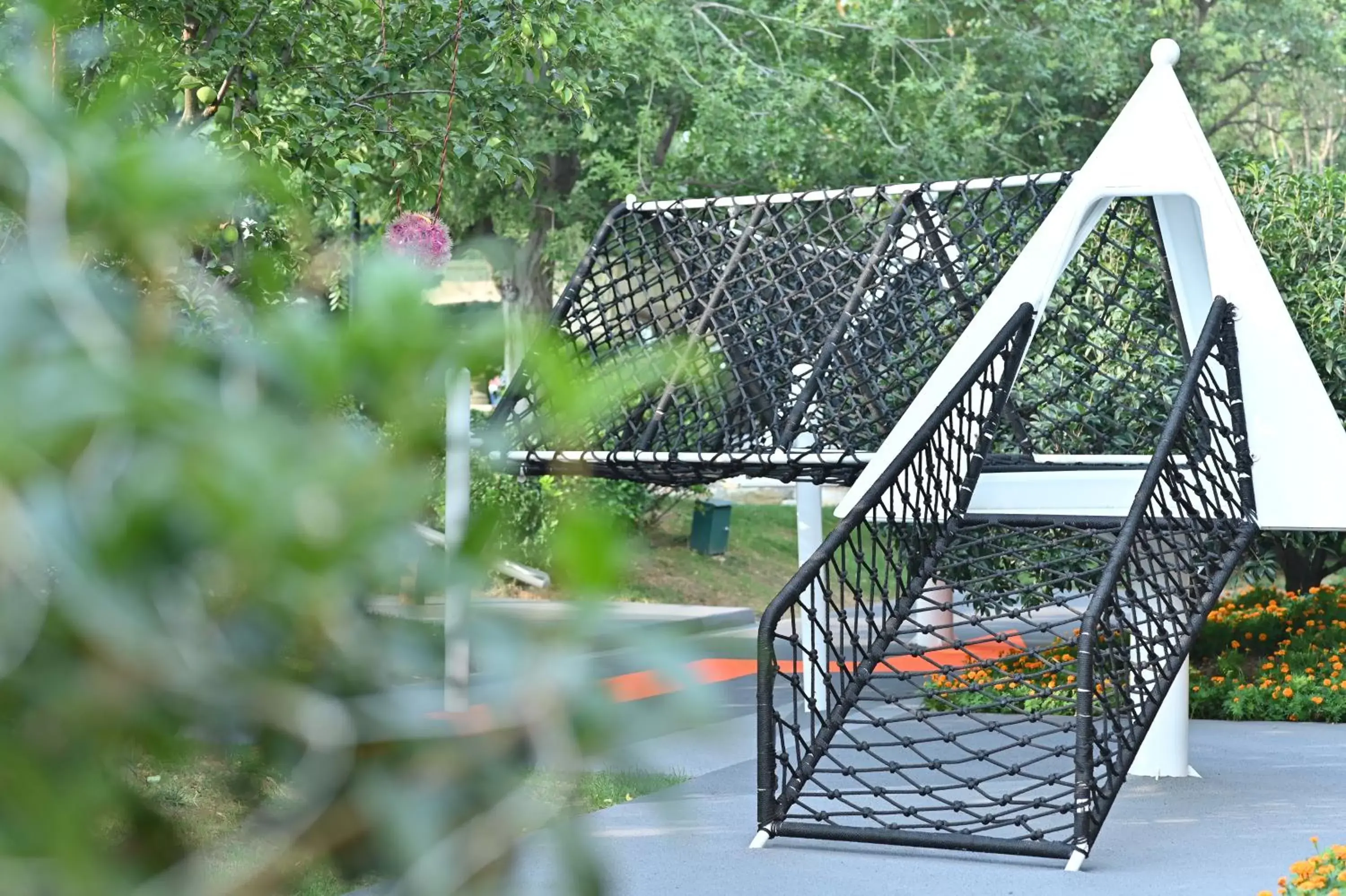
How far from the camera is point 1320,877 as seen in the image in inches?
186

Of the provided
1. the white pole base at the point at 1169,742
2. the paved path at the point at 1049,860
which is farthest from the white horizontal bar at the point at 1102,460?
the paved path at the point at 1049,860

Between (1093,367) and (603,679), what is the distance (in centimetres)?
886

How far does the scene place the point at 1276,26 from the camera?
65.3 ft

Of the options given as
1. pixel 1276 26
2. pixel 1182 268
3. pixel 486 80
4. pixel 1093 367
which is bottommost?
pixel 1093 367

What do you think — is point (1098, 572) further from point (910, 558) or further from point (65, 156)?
point (65, 156)

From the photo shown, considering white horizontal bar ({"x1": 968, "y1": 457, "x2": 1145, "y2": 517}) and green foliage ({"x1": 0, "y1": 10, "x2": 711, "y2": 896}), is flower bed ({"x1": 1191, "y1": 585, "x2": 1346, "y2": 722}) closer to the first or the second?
white horizontal bar ({"x1": 968, "y1": 457, "x2": 1145, "y2": 517})

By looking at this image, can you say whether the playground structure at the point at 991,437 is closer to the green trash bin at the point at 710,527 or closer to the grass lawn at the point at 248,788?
the grass lawn at the point at 248,788

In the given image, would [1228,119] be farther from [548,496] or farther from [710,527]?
[548,496]

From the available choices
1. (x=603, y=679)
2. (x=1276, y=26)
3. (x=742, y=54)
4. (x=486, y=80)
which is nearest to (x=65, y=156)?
(x=603, y=679)

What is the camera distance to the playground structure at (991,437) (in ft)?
20.8

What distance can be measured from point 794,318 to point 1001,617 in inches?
100

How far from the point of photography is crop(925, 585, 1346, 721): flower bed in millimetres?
9656

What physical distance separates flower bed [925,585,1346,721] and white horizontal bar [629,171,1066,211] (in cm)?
268

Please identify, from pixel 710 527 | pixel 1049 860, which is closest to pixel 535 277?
pixel 710 527
